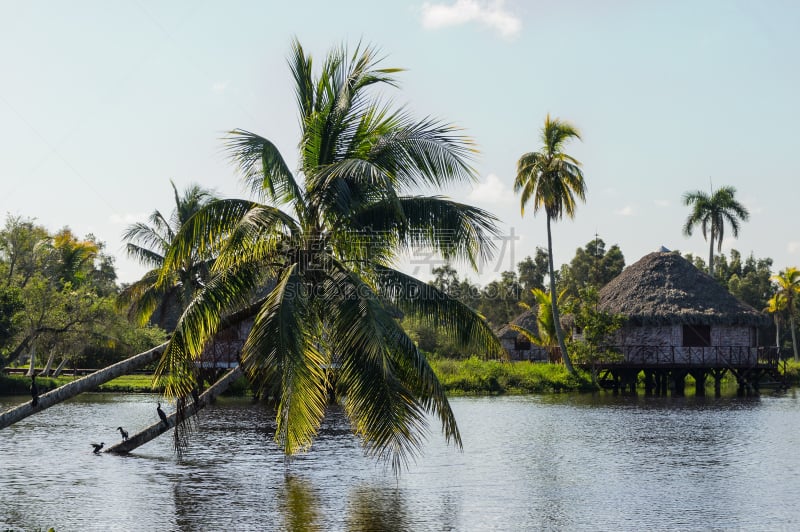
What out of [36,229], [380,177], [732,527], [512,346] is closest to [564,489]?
[732,527]

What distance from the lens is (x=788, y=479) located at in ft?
58.1

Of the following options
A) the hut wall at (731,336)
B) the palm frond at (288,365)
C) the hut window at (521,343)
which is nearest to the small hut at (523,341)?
the hut window at (521,343)

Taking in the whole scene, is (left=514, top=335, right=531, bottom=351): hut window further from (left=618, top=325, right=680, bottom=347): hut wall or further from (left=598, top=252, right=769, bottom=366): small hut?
(left=618, top=325, right=680, bottom=347): hut wall

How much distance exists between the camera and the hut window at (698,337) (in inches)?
1758

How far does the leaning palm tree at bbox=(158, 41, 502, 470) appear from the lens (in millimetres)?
12781

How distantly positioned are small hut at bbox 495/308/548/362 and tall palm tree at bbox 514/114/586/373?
27.3ft

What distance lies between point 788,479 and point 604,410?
15024 mm

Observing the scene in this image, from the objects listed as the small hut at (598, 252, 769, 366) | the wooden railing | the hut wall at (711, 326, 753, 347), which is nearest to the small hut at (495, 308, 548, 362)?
the small hut at (598, 252, 769, 366)

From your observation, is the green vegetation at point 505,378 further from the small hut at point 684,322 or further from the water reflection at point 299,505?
the water reflection at point 299,505

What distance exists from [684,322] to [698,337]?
1429 mm

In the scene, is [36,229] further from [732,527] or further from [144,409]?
[732,527]

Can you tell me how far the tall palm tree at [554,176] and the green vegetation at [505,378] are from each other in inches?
37.7

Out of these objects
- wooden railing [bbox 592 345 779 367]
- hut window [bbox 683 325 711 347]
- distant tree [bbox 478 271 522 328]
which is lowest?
wooden railing [bbox 592 345 779 367]

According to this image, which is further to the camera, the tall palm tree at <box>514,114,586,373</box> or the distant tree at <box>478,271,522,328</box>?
the distant tree at <box>478,271,522,328</box>
